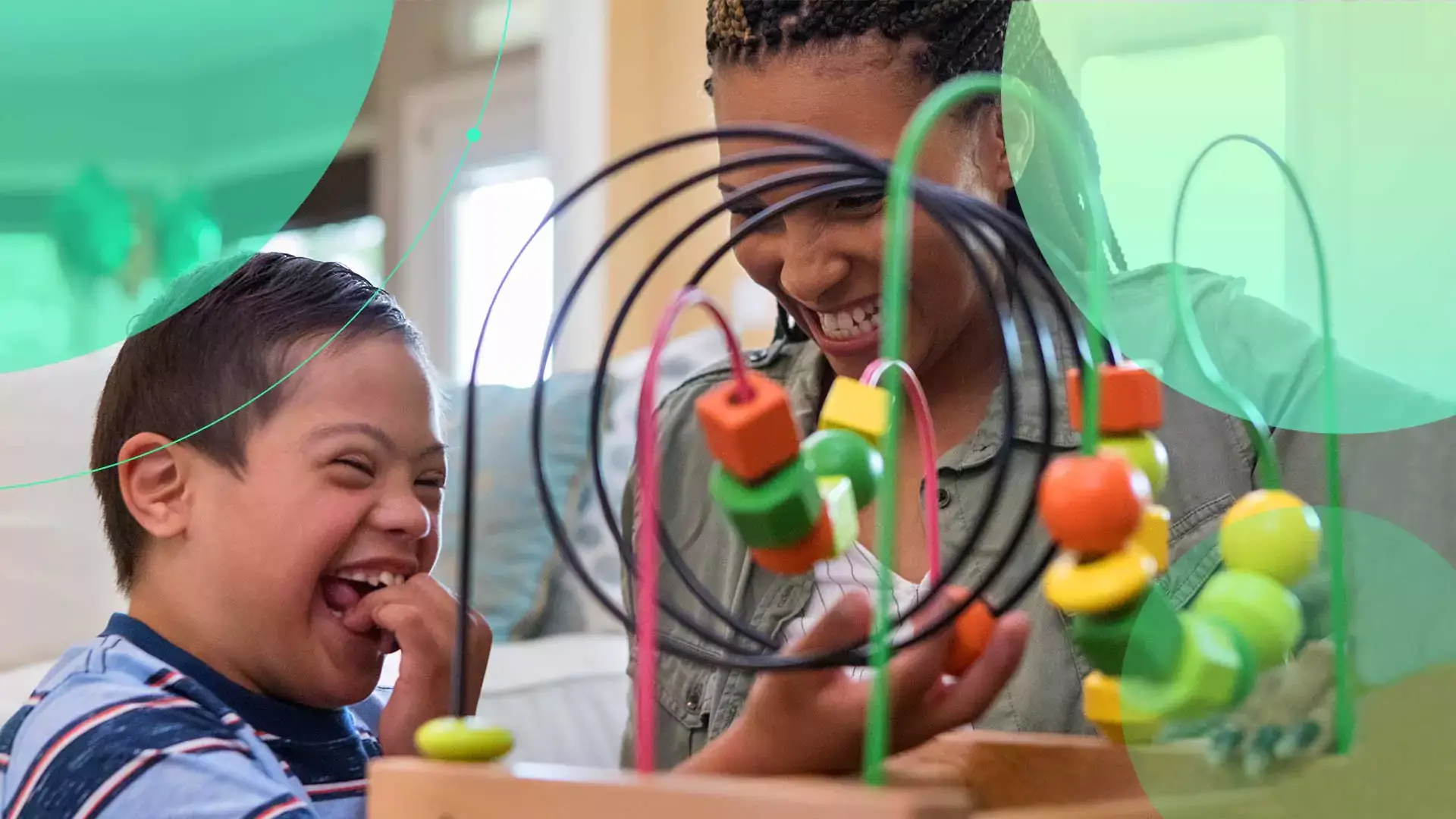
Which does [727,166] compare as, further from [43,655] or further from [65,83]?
[43,655]

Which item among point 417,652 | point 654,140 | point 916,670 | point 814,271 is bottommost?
point 417,652

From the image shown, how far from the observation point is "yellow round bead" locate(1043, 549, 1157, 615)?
40cm

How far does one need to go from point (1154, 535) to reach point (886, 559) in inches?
4.5

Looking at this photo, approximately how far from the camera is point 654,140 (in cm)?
250

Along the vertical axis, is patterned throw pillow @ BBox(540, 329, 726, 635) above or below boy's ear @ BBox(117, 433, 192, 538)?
below

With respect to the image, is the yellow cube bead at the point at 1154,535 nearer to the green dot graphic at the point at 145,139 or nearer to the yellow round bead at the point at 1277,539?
the yellow round bead at the point at 1277,539

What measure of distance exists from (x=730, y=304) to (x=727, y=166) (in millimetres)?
1837

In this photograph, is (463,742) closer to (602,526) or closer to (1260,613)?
(1260,613)

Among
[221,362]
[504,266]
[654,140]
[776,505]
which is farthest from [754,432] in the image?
[504,266]

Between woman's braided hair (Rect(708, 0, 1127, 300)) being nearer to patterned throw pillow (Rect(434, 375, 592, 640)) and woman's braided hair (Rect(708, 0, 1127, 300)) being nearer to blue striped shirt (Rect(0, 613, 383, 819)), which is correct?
blue striped shirt (Rect(0, 613, 383, 819))

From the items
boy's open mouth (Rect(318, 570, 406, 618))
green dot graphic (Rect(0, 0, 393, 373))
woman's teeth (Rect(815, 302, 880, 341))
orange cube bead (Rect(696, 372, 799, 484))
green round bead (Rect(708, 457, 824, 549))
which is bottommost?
boy's open mouth (Rect(318, 570, 406, 618))

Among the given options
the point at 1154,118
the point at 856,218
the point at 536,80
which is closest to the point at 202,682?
the point at 856,218

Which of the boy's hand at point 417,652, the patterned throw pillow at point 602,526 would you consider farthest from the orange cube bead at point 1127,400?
the patterned throw pillow at point 602,526

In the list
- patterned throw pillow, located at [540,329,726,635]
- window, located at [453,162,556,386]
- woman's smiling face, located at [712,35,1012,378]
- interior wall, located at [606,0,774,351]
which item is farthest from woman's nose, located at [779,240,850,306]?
window, located at [453,162,556,386]
